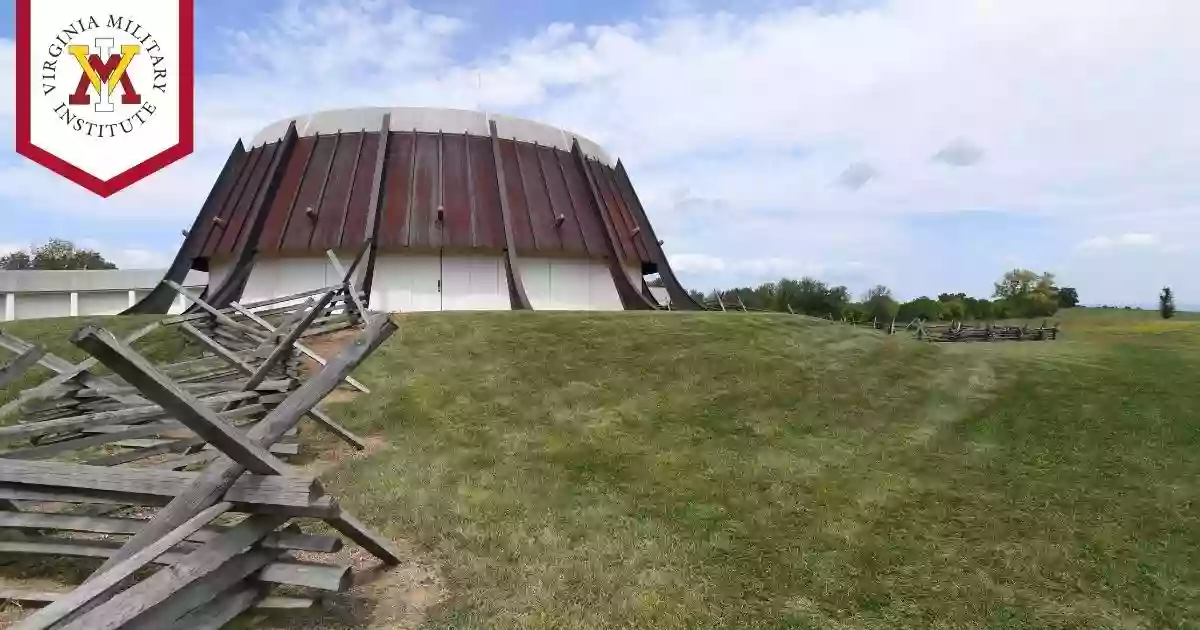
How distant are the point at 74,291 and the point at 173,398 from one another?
2179 inches

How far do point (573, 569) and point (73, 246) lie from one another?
92299 millimetres

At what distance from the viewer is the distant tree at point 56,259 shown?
242ft

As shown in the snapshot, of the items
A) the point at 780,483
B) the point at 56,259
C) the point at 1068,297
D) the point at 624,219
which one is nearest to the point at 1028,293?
the point at 1068,297

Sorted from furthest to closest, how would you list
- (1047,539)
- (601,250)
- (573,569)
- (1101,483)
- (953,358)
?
(601,250) < (953,358) < (1101,483) < (1047,539) < (573,569)

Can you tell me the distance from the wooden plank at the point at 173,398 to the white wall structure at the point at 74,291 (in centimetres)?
4355

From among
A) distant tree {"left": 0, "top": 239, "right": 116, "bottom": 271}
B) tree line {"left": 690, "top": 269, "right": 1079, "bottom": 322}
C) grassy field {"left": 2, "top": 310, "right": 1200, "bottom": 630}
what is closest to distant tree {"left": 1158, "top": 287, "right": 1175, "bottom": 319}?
tree line {"left": 690, "top": 269, "right": 1079, "bottom": 322}

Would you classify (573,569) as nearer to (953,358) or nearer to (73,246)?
(953,358)

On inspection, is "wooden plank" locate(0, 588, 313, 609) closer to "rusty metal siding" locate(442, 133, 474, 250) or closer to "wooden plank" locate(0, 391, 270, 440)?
"wooden plank" locate(0, 391, 270, 440)

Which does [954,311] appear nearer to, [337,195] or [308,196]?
[337,195]

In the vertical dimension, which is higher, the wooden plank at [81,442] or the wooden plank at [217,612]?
the wooden plank at [81,442]

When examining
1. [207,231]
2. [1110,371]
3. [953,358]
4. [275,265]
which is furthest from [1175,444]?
[207,231]

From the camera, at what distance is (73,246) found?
77562 mm

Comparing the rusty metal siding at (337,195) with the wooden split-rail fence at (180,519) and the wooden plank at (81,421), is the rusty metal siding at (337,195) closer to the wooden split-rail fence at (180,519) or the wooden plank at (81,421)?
the wooden plank at (81,421)

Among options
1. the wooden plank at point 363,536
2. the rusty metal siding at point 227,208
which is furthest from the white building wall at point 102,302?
the wooden plank at point 363,536
